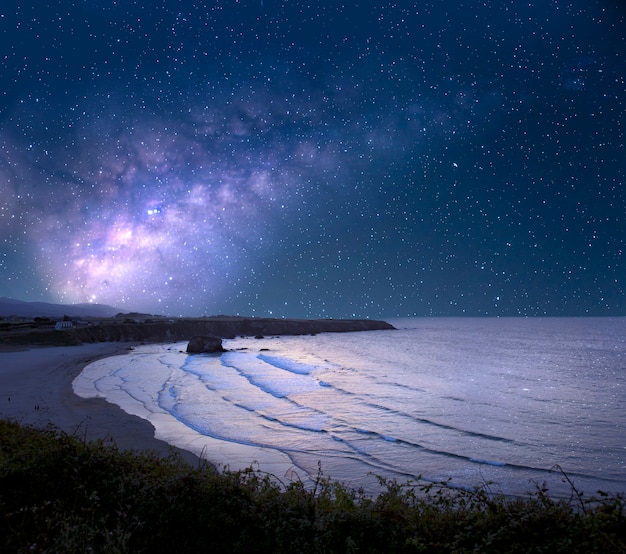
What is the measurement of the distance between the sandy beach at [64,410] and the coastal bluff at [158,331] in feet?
98.9

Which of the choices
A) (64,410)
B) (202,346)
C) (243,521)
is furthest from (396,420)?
(202,346)

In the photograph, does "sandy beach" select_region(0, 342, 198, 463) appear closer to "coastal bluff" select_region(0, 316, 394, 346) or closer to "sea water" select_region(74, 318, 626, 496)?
"sea water" select_region(74, 318, 626, 496)

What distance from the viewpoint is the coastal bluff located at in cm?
6538

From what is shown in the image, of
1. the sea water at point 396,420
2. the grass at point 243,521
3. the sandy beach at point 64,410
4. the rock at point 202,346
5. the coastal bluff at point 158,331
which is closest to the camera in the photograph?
the grass at point 243,521

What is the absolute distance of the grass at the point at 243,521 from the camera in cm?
560

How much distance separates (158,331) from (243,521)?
95.7 m

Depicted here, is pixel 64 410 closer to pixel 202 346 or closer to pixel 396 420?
pixel 396 420

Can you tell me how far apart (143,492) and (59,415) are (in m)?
15.7

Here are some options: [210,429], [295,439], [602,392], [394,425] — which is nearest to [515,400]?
[602,392]

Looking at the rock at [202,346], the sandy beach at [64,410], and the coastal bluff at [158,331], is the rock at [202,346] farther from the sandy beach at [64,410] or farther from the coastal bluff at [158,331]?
the sandy beach at [64,410]

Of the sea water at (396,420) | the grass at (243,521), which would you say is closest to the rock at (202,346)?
the sea water at (396,420)

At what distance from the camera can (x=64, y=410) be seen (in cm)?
2084

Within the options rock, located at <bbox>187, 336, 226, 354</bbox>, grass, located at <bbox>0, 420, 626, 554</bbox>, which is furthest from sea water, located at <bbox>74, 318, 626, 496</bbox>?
rock, located at <bbox>187, 336, 226, 354</bbox>

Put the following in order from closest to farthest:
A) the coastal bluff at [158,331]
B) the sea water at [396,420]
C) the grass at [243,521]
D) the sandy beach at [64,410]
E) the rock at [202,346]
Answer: the grass at [243,521] → the sea water at [396,420] → the sandy beach at [64,410] → the rock at [202,346] → the coastal bluff at [158,331]
